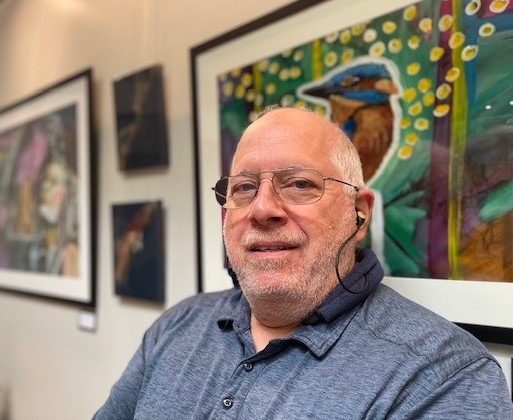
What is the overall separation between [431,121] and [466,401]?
0.50 m

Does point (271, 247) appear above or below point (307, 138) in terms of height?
below

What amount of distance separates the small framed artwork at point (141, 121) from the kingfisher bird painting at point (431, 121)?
52 cm

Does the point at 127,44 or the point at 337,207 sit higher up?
the point at 127,44

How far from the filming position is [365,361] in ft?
2.42

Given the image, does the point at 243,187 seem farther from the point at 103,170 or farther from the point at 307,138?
the point at 103,170

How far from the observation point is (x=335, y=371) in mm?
748

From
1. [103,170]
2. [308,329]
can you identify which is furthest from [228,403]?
[103,170]

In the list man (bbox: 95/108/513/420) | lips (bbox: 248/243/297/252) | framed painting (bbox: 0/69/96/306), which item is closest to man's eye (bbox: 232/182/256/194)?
man (bbox: 95/108/513/420)

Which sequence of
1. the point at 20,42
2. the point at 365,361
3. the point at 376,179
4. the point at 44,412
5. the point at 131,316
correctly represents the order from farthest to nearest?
the point at 20,42
the point at 44,412
the point at 131,316
the point at 376,179
the point at 365,361

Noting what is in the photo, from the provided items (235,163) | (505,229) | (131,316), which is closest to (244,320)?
(235,163)

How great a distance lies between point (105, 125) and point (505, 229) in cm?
134

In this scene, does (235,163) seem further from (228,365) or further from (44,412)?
(44,412)

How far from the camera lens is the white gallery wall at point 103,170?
55.5 inches

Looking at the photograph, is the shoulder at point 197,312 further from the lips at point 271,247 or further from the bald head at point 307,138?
the bald head at point 307,138
